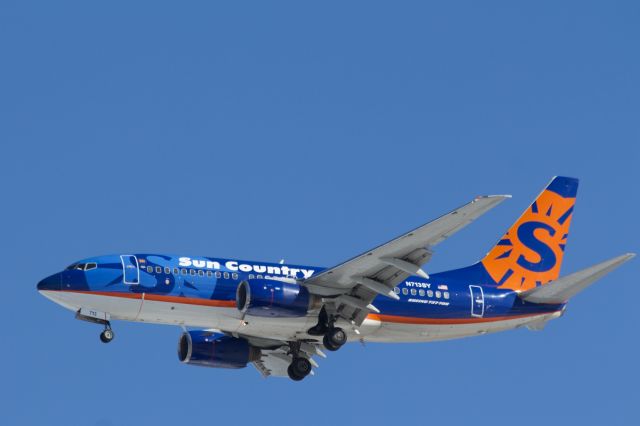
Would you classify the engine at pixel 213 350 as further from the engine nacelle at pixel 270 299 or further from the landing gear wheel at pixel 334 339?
the engine nacelle at pixel 270 299

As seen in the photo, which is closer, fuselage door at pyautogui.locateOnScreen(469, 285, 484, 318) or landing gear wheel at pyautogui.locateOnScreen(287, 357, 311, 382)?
fuselage door at pyautogui.locateOnScreen(469, 285, 484, 318)

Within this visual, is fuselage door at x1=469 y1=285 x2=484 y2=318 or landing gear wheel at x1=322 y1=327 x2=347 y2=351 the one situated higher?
fuselage door at x1=469 y1=285 x2=484 y2=318

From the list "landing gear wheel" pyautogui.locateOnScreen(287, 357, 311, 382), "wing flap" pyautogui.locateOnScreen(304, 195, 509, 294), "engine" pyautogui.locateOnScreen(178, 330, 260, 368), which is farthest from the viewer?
"landing gear wheel" pyautogui.locateOnScreen(287, 357, 311, 382)

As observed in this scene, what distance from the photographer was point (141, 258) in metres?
48.5

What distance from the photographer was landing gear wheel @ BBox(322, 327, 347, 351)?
49219 mm

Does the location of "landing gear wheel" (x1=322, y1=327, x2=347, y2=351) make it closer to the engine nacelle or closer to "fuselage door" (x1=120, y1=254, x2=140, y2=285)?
the engine nacelle

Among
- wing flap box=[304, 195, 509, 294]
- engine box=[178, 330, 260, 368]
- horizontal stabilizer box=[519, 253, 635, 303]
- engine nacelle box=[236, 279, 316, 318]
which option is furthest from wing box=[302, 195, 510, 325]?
horizontal stabilizer box=[519, 253, 635, 303]

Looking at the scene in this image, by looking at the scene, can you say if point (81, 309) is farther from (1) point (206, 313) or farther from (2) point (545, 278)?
(2) point (545, 278)

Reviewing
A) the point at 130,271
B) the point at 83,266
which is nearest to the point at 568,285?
the point at 130,271

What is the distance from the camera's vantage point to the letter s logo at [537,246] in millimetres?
55750

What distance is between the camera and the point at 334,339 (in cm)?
4922

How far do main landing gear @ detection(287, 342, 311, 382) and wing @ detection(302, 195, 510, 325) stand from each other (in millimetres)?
3662

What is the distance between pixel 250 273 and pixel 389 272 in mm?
5203

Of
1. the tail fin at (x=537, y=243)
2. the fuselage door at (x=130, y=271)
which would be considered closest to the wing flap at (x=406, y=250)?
the fuselage door at (x=130, y=271)
